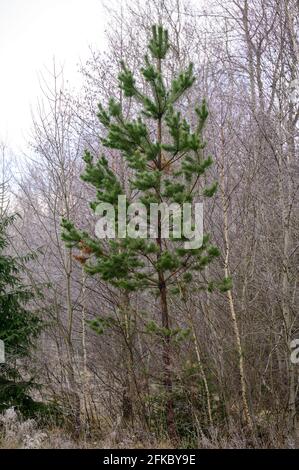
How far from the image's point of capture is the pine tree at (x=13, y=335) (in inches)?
325

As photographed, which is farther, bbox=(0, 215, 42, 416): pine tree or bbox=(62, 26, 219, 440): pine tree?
bbox=(0, 215, 42, 416): pine tree

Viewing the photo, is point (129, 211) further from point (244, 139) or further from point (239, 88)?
point (239, 88)

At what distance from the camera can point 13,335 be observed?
8.11 meters

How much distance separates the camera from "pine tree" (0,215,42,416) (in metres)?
8.25

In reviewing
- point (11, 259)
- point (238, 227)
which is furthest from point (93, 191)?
point (238, 227)

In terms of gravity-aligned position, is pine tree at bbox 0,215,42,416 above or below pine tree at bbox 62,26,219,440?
below

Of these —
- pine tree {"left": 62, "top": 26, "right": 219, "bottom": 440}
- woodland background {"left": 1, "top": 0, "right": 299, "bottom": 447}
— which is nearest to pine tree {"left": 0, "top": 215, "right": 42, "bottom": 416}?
woodland background {"left": 1, "top": 0, "right": 299, "bottom": 447}

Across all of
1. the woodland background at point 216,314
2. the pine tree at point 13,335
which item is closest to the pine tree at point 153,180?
the woodland background at point 216,314

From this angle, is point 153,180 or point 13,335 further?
point 13,335

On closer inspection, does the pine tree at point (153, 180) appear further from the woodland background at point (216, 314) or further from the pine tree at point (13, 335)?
the pine tree at point (13, 335)

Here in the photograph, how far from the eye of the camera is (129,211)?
667 cm

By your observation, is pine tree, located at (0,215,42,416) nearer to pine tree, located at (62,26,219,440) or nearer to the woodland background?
the woodland background

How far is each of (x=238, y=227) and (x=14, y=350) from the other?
466 centimetres
